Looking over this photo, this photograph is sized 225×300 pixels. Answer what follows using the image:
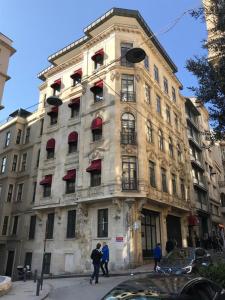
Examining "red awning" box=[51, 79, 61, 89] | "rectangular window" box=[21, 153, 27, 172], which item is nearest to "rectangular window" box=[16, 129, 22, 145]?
"rectangular window" box=[21, 153, 27, 172]

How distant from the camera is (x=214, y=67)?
42.6 ft

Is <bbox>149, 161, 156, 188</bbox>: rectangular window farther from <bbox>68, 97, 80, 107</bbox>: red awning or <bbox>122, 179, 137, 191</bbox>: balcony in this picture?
<bbox>68, 97, 80, 107</bbox>: red awning

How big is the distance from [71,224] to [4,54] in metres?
17.5

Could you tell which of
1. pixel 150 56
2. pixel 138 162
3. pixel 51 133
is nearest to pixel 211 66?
pixel 138 162

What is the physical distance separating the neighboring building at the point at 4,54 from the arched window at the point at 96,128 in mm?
9537

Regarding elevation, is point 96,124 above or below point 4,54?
below

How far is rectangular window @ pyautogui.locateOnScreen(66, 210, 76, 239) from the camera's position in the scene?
25.6m

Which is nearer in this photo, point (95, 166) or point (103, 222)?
point (103, 222)

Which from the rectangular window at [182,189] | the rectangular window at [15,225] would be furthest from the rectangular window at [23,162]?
the rectangular window at [182,189]

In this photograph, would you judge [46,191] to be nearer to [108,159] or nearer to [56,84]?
[108,159]

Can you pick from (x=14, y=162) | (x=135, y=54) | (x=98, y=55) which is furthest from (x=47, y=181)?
(x=135, y=54)

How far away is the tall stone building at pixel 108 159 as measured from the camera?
23.5 m

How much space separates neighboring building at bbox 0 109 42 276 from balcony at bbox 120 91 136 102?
11978mm

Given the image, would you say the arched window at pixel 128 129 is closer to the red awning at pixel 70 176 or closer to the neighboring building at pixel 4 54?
the red awning at pixel 70 176
